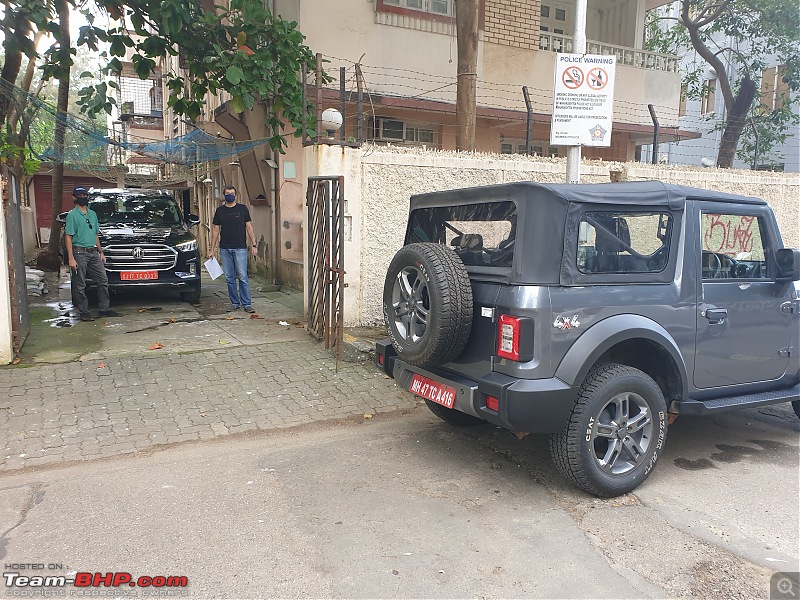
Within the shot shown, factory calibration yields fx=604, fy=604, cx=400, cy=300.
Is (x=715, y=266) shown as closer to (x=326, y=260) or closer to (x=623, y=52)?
(x=326, y=260)

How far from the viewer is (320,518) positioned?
3568 mm

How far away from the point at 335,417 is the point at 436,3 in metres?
10.1

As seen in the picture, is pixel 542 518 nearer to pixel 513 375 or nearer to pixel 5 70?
pixel 513 375

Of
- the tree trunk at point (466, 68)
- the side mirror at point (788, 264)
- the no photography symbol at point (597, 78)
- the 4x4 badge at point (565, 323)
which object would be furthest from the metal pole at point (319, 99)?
the side mirror at point (788, 264)

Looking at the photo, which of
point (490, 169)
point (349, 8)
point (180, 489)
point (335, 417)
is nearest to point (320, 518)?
point (180, 489)

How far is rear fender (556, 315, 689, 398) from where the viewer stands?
3.64 m

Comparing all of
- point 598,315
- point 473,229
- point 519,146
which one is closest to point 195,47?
point 473,229

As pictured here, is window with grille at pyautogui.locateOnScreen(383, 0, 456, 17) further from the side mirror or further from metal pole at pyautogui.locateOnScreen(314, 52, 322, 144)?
the side mirror

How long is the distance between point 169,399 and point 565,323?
380cm

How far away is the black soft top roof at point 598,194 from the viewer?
3.75 metres

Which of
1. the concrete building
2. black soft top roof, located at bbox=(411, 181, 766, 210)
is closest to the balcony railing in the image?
the concrete building

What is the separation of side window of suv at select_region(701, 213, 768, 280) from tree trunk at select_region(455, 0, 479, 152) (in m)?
4.44

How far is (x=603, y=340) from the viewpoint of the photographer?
3699 millimetres

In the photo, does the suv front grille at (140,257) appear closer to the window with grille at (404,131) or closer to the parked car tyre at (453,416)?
the window with grille at (404,131)
